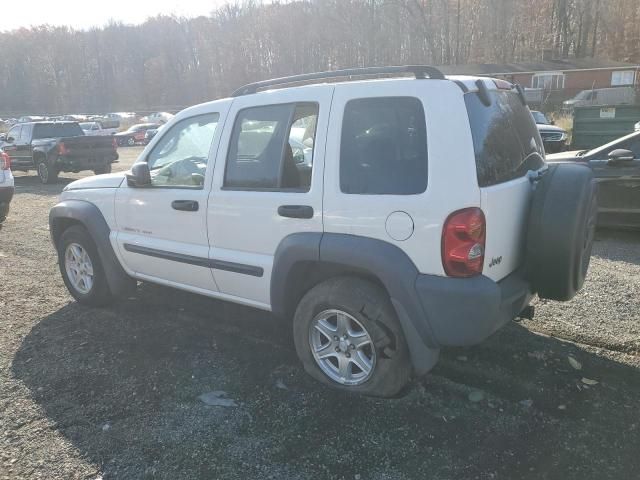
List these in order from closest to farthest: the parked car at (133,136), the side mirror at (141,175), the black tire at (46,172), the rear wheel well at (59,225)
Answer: the side mirror at (141,175), the rear wheel well at (59,225), the black tire at (46,172), the parked car at (133,136)

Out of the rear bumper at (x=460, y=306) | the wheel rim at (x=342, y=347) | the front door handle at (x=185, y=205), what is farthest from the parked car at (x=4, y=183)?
the rear bumper at (x=460, y=306)

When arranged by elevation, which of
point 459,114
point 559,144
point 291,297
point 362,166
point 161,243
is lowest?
point 559,144

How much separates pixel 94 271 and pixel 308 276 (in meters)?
2.39

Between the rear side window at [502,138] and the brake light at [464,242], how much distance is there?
202mm

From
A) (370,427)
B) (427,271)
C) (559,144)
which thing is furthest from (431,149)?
(559,144)

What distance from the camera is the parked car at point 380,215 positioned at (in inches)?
107

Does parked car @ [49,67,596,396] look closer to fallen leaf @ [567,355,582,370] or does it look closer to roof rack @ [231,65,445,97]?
roof rack @ [231,65,445,97]

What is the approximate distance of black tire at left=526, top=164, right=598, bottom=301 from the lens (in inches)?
116

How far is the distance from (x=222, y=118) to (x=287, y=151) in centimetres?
66

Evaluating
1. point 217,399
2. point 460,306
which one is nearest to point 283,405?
point 217,399

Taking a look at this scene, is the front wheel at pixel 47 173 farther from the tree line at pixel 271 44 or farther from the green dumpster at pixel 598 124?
the tree line at pixel 271 44

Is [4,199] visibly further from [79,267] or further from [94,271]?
[94,271]

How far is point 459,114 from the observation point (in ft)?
8.93

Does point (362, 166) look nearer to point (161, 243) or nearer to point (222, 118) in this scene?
point (222, 118)
